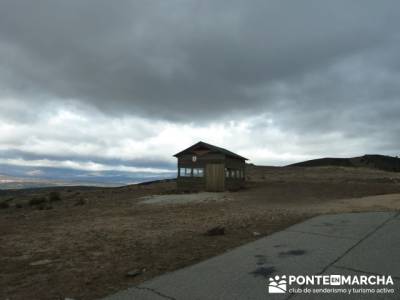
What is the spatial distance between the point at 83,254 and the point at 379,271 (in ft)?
20.4

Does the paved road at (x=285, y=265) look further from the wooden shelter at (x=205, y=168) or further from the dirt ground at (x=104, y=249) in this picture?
the wooden shelter at (x=205, y=168)

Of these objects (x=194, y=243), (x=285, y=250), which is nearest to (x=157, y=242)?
(x=194, y=243)

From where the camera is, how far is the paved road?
15.8ft

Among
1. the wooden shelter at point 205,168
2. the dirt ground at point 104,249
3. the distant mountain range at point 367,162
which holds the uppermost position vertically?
the distant mountain range at point 367,162

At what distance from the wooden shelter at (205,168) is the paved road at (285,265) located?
805 inches

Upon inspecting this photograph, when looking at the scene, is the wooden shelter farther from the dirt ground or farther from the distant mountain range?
the distant mountain range

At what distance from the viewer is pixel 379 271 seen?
18.0ft

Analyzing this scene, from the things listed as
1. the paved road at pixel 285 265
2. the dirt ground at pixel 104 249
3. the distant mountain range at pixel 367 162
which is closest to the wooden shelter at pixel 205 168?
the dirt ground at pixel 104 249

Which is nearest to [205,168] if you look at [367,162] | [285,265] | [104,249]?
[104,249]

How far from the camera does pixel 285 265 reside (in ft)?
19.8

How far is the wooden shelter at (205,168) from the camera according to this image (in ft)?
96.9

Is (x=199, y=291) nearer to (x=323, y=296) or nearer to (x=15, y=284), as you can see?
(x=323, y=296)

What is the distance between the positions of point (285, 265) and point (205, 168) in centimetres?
2393

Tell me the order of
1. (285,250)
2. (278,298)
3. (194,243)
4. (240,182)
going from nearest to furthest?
(278,298) → (285,250) → (194,243) → (240,182)
